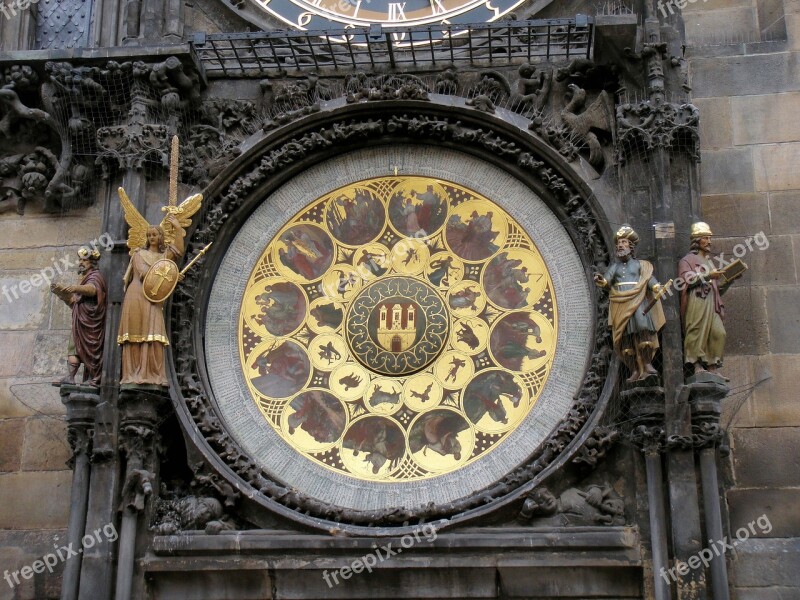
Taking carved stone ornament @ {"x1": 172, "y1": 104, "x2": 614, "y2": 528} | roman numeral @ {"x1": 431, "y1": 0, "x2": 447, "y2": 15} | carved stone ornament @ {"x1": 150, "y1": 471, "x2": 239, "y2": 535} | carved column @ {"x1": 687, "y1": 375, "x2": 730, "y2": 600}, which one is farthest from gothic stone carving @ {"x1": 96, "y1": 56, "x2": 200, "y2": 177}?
carved column @ {"x1": 687, "y1": 375, "x2": 730, "y2": 600}

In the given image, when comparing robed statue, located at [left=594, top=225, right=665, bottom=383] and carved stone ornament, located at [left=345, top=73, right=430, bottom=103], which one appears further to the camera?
carved stone ornament, located at [left=345, top=73, right=430, bottom=103]

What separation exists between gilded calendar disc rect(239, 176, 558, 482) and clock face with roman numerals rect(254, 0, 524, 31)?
1.61 meters

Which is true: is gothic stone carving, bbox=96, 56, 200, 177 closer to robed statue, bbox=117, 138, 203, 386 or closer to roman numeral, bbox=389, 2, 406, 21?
robed statue, bbox=117, 138, 203, 386

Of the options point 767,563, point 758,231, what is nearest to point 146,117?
point 758,231

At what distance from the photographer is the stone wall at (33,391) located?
1073 cm

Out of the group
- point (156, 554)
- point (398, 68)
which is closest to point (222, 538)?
point (156, 554)

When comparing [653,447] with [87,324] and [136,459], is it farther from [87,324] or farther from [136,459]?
[87,324]

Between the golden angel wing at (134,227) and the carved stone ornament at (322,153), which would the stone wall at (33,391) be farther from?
the carved stone ornament at (322,153)

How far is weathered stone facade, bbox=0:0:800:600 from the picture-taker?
9844 millimetres

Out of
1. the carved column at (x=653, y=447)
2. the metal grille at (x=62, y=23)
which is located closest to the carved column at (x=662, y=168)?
the carved column at (x=653, y=447)

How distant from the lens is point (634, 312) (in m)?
9.93

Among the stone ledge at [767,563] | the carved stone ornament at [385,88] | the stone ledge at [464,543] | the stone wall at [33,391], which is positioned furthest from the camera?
the carved stone ornament at [385,88]

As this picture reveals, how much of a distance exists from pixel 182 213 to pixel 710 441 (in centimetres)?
439

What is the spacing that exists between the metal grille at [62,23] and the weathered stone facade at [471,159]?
1.07 ft
